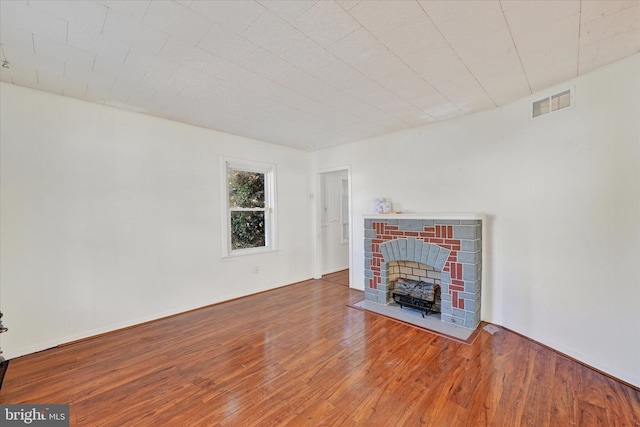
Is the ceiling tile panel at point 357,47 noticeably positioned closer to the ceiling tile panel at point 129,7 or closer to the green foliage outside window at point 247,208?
the ceiling tile panel at point 129,7

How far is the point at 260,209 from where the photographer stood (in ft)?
14.9

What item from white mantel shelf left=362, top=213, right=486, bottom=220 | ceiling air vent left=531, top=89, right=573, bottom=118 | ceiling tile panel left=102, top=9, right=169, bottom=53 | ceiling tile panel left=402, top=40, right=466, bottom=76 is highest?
ceiling tile panel left=102, top=9, right=169, bottom=53

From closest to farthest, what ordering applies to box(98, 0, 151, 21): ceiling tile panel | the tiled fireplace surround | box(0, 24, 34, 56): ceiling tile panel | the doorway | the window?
box(98, 0, 151, 21): ceiling tile panel, box(0, 24, 34, 56): ceiling tile panel, the tiled fireplace surround, the window, the doorway

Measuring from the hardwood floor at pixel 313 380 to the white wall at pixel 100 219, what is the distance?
0.38 m

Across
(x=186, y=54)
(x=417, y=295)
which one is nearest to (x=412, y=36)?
(x=186, y=54)

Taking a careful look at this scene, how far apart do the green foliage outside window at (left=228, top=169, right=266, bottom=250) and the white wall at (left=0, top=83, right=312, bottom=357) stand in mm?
327

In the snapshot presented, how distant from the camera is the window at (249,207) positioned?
4.19m

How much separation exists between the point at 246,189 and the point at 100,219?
198 cm

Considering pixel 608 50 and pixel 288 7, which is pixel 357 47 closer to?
pixel 288 7

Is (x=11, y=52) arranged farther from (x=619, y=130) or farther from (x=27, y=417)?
(x=619, y=130)

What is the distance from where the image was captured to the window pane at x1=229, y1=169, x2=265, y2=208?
4258 millimetres

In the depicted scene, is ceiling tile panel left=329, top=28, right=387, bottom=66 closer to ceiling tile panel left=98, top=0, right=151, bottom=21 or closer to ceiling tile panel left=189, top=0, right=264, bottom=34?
ceiling tile panel left=189, top=0, right=264, bottom=34

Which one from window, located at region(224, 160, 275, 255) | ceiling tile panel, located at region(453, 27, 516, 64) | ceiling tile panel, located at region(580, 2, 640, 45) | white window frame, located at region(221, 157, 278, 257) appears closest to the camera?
ceiling tile panel, located at region(580, 2, 640, 45)

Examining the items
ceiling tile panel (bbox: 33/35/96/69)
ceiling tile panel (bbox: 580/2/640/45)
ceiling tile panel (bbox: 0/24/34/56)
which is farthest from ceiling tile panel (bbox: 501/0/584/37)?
ceiling tile panel (bbox: 0/24/34/56)
